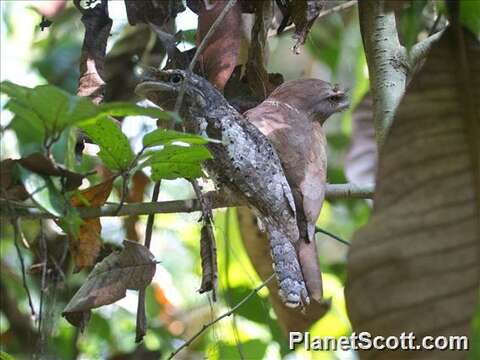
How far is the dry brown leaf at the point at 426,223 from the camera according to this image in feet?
2.35

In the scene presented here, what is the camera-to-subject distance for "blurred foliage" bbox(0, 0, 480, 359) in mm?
1885

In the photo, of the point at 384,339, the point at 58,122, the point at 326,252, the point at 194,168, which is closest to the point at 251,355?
the point at 194,168

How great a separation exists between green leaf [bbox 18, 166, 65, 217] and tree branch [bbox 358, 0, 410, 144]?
481 mm

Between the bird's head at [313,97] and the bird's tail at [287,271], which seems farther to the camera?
the bird's head at [313,97]

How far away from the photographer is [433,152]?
76 cm

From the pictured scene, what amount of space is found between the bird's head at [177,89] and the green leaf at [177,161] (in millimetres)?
320

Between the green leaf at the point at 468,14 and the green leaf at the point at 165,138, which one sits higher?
the green leaf at the point at 468,14

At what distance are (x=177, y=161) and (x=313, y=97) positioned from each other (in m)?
0.55

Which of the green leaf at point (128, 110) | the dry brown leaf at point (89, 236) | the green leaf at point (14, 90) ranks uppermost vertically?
the green leaf at point (14, 90)

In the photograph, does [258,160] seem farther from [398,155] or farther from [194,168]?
[398,155]

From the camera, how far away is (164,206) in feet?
4.77

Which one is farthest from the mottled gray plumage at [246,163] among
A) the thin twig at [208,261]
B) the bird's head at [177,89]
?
the thin twig at [208,261]

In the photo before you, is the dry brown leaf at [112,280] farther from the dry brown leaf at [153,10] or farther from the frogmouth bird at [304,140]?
the dry brown leaf at [153,10]

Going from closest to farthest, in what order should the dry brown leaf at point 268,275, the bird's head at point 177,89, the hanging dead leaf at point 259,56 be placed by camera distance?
1. the hanging dead leaf at point 259,56
2. the bird's head at point 177,89
3. the dry brown leaf at point 268,275
